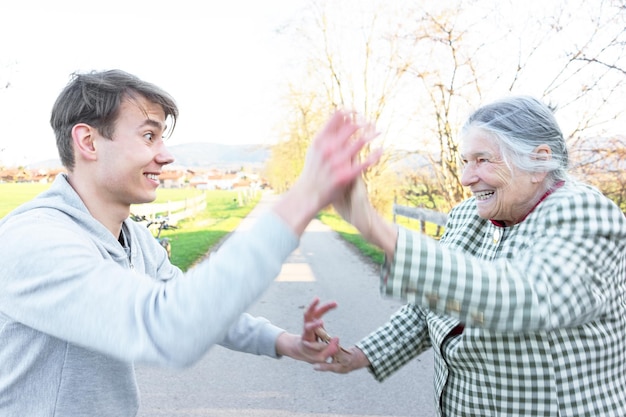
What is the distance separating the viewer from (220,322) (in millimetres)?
1211

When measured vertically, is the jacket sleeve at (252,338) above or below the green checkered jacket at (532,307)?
below

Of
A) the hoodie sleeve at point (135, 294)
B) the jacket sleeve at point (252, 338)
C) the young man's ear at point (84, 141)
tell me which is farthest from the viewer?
the jacket sleeve at point (252, 338)

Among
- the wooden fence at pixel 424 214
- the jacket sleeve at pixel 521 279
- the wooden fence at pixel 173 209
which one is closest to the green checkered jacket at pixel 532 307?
the jacket sleeve at pixel 521 279

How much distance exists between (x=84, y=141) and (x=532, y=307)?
4.87 feet

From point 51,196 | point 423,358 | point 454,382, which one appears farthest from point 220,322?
point 423,358

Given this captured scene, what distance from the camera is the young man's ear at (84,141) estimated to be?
70.4 inches

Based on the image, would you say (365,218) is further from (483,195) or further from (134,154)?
(134,154)

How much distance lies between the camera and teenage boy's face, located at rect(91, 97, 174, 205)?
1798mm

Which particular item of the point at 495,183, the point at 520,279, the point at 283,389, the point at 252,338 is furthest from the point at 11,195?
the point at 520,279

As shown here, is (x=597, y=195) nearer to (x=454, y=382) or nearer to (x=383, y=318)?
(x=454, y=382)

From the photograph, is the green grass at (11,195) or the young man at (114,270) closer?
the young man at (114,270)

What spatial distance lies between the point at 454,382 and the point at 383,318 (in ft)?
16.0

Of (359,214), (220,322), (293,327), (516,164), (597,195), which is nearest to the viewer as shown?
(220,322)

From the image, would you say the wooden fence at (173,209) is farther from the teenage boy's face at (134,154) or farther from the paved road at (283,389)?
the teenage boy's face at (134,154)
